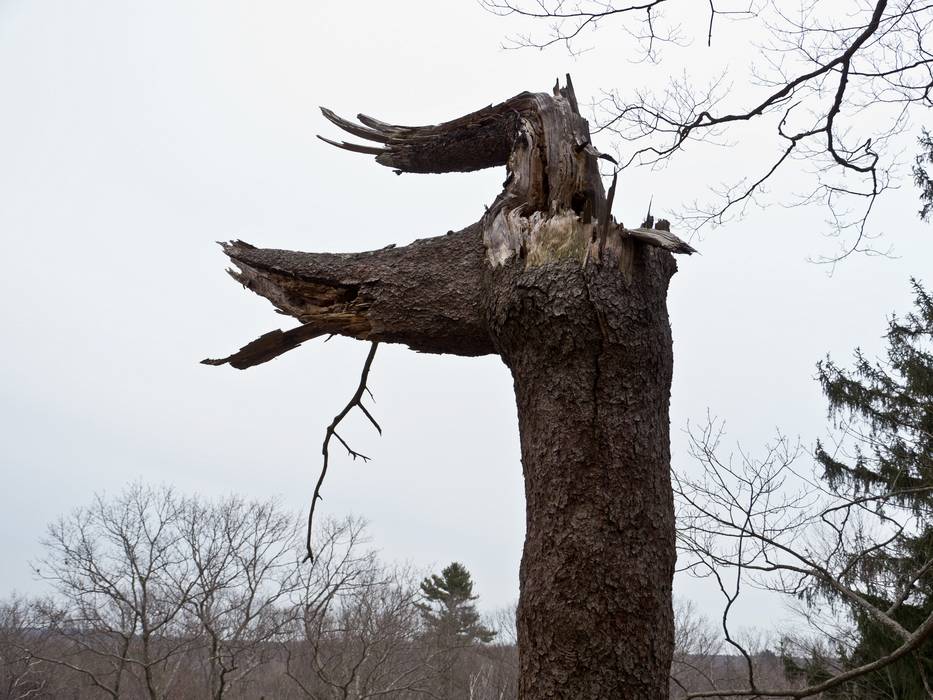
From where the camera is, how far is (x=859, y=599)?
2.64 m

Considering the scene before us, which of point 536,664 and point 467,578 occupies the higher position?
point 467,578

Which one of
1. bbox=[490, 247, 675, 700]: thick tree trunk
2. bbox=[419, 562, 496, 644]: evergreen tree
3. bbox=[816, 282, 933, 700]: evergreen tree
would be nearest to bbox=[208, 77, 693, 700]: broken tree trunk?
bbox=[490, 247, 675, 700]: thick tree trunk

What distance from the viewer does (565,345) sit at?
203 centimetres

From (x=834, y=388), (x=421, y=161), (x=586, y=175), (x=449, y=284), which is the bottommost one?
(x=449, y=284)

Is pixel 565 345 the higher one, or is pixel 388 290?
pixel 388 290

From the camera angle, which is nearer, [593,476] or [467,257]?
[593,476]

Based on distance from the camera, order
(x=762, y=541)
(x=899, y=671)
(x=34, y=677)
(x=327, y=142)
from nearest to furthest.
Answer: (x=327, y=142)
(x=762, y=541)
(x=899, y=671)
(x=34, y=677)

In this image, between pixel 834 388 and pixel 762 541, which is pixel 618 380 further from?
pixel 834 388

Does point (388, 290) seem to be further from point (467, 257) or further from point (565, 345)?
point (565, 345)

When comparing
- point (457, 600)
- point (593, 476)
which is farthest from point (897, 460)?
point (457, 600)

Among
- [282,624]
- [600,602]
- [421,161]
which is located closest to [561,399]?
[600,602]

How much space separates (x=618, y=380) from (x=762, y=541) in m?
1.94

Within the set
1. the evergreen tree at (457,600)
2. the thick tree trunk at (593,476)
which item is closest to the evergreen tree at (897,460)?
the thick tree trunk at (593,476)

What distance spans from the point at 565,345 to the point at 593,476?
41 centimetres
